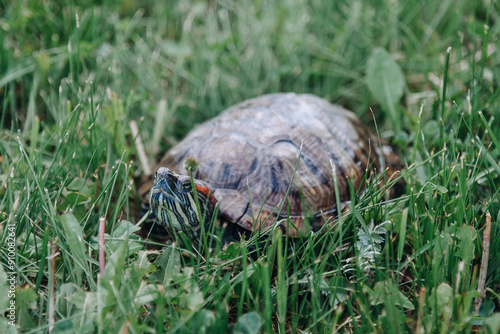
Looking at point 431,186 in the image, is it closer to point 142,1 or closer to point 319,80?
point 319,80

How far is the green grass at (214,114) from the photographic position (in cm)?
155

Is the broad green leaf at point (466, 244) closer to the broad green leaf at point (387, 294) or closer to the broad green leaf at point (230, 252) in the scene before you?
the broad green leaf at point (387, 294)

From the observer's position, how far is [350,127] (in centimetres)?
258

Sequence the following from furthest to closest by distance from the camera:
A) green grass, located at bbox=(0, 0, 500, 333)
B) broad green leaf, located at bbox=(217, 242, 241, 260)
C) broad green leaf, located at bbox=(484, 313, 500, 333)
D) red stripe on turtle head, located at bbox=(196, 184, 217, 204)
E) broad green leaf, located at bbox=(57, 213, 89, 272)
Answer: red stripe on turtle head, located at bbox=(196, 184, 217, 204)
broad green leaf, located at bbox=(217, 242, 241, 260)
broad green leaf, located at bbox=(57, 213, 89, 272)
green grass, located at bbox=(0, 0, 500, 333)
broad green leaf, located at bbox=(484, 313, 500, 333)

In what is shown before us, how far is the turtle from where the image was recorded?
1.95 meters

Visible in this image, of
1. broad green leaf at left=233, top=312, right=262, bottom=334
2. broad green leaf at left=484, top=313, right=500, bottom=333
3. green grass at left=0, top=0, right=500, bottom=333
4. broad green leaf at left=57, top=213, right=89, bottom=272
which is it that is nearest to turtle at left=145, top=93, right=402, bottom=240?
green grass at left=0, top=0, right=500, bottom=333

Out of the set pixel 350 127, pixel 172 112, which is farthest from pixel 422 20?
pixel 172 112

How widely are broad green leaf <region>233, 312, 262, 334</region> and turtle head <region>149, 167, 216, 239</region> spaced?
0.44 meters

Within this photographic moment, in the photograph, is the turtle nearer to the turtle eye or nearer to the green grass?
the turtle eye

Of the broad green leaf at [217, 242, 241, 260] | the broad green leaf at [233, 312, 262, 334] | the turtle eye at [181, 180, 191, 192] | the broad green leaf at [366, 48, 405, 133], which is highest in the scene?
the broad green leaf at [366, 48, 405, 133]

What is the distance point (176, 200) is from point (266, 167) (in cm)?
50

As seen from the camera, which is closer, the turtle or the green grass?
the green grass

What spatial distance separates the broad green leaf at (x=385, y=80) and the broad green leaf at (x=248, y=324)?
1783mm

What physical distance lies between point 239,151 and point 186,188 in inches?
17.2
